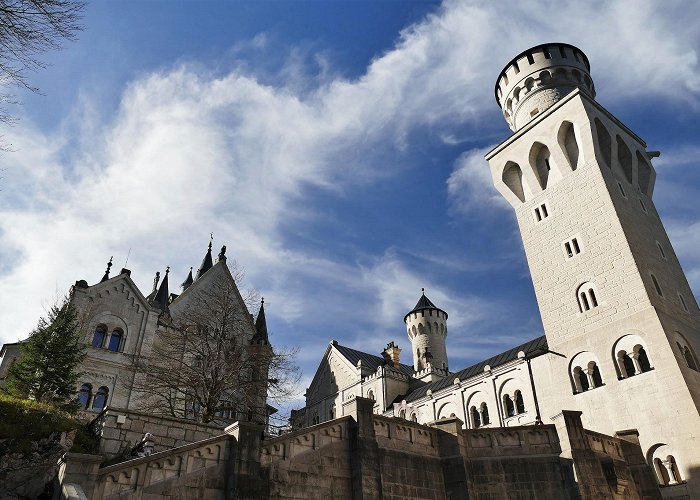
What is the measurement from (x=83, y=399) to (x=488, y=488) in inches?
873

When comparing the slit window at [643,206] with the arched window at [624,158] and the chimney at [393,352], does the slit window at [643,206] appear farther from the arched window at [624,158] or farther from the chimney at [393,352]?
the chimney at [393,352]

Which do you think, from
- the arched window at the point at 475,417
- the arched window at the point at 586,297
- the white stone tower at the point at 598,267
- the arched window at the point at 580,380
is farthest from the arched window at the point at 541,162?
the arched window at the point at 475,417

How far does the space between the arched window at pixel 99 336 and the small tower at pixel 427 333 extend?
113 feet

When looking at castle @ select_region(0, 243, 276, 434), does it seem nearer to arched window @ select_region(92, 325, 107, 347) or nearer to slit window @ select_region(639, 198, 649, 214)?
arched window @ select_region(92, 325, 107, 347)

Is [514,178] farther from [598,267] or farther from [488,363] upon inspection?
[488,363]

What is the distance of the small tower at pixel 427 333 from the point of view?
5616 centimetres

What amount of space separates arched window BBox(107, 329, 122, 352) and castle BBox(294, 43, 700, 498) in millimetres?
12289

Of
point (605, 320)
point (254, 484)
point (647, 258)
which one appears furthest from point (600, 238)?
point (254, 484)

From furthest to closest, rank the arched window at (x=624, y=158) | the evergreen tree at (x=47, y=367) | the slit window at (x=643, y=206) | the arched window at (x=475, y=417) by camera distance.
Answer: the arched window at (x=475, y=417) < the arched window at (x=624, y=158) < the slit window at (x=643, y=206) < the evergreen tree at (x=47, y=367)

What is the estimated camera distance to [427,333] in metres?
58.1

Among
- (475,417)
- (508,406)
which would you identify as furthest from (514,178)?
(475,417)

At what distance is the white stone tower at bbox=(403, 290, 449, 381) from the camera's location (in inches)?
2207

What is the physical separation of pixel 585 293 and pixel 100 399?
93.3ft

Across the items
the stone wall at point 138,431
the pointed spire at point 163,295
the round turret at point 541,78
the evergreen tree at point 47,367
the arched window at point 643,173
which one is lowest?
the stone wall at point 138,431
